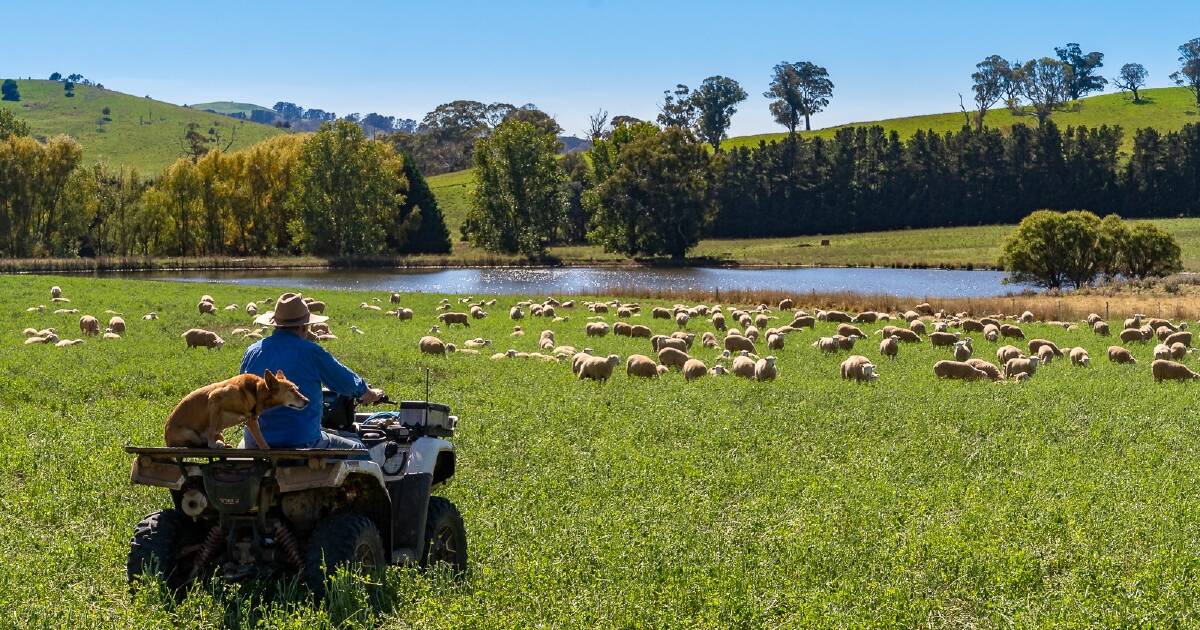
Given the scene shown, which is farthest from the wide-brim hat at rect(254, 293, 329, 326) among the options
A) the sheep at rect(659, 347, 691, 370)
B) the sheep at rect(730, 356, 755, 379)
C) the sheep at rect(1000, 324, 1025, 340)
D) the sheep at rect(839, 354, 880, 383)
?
the sheep at rect(1000, 324, 1025, 340)

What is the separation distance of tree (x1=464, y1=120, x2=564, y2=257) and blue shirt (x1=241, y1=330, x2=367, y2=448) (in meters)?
101

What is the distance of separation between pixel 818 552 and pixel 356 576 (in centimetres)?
410

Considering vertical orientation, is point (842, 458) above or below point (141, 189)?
below

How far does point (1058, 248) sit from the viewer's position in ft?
225

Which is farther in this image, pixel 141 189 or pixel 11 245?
pixel 141 189

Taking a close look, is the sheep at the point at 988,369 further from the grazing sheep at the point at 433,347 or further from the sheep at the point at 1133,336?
the grazing sheep at the point at 433,347

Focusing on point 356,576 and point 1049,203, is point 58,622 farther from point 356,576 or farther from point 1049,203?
point 1049,203

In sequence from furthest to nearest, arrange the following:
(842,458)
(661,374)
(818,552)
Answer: (661,374), (842,458), (818,552)

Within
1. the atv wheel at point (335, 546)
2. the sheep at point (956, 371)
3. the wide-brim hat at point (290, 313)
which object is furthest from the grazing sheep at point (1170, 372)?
the wide-brim hat at point (290, 313)

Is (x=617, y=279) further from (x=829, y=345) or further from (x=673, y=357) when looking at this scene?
(x=673, y=357)

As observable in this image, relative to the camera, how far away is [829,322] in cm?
3809

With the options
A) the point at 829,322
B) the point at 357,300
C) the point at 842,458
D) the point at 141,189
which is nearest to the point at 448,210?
the point at 141,189

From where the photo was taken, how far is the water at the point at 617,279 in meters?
70.1

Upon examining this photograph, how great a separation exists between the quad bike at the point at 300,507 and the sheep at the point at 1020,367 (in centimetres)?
1817
